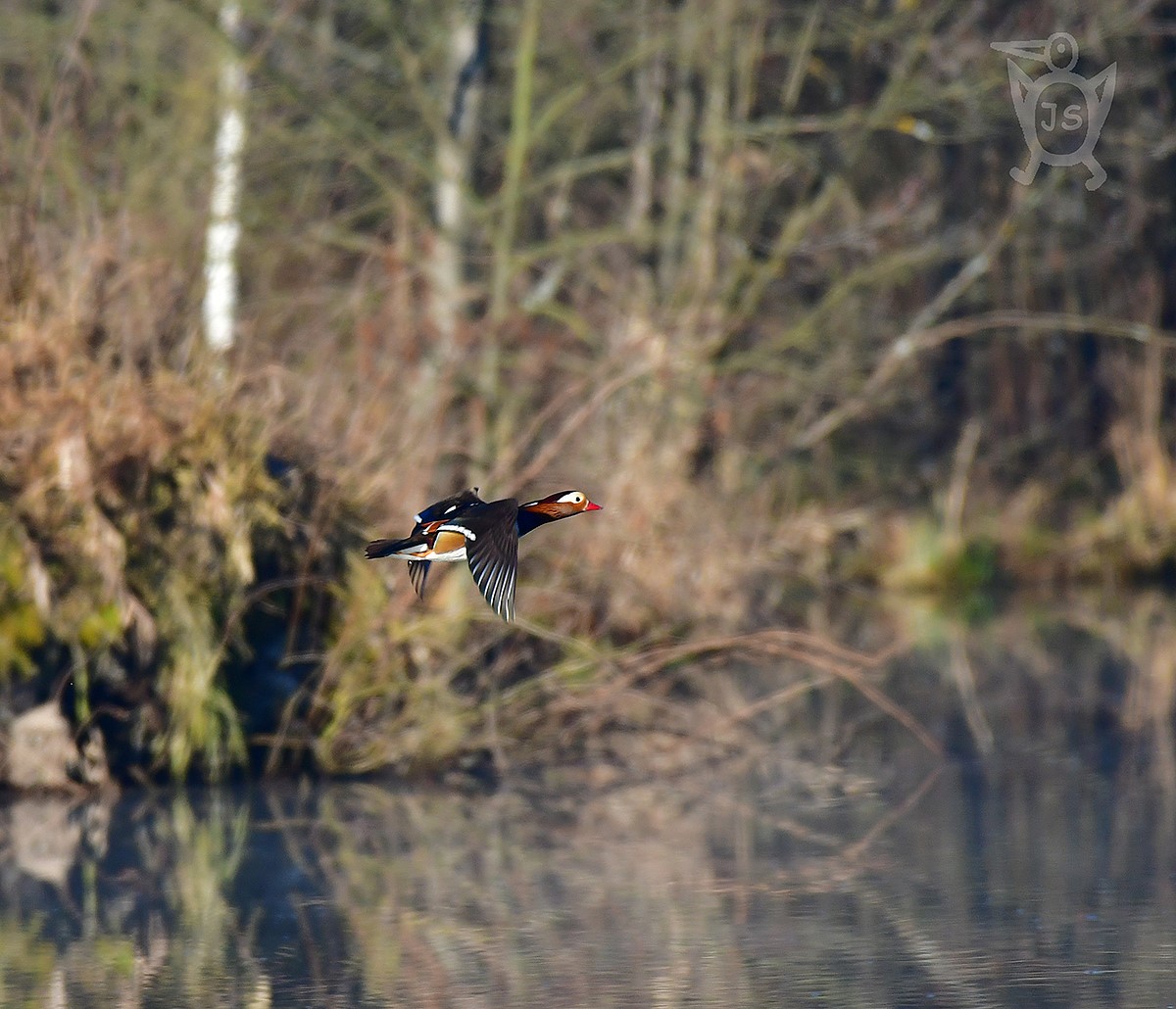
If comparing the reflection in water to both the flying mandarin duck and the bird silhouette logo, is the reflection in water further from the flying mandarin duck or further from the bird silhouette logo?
the bird silhouette logo

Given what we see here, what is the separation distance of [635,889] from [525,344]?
276 inches

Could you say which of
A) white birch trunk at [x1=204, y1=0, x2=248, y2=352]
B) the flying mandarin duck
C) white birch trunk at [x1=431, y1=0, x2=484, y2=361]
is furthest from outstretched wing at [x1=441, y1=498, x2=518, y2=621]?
white birch trunk at [x1=204, y1=0, x2=248, y2=352]

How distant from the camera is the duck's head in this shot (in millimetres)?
4594

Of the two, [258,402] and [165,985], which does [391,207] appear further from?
[165,985]

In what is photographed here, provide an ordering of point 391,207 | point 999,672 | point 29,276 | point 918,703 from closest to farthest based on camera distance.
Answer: point 29,276
point 918,703
point 999,672
point 391,207

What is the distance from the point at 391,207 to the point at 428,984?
9.36 m

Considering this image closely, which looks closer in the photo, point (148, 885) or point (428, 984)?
point (428, 984)

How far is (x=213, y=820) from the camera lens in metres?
8.35

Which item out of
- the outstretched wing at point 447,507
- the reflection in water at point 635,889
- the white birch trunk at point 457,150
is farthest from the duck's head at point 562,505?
the white birch trunk at point 457,150

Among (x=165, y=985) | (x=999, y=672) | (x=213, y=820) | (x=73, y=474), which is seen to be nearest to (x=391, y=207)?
(x=999, y=672)

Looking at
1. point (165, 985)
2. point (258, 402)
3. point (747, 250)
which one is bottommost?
point (165, 985)

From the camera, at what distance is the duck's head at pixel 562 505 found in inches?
181

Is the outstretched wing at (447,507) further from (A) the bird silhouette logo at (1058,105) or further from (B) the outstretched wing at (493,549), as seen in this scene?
(A) the bird silhouette logo at (1058,105)

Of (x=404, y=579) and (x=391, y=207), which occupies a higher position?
(x=391, y=207)
